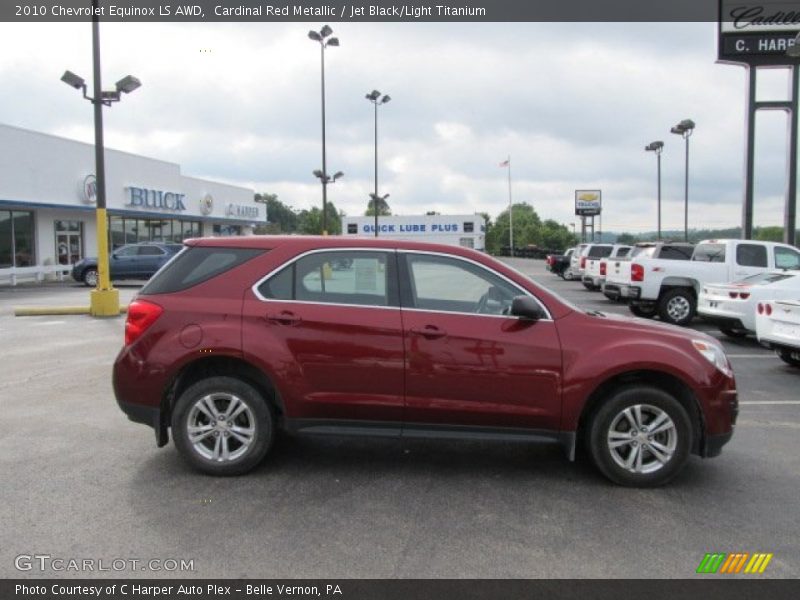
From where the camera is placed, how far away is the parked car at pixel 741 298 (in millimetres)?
10906

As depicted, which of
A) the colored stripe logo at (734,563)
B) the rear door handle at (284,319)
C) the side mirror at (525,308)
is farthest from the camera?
the rear door handle at (284,319)

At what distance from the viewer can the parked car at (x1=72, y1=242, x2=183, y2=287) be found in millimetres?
25641

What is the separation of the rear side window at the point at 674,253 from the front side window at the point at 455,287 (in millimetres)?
11924

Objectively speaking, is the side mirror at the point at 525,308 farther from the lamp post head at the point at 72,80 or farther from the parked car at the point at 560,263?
the parked car at the point at 560,263

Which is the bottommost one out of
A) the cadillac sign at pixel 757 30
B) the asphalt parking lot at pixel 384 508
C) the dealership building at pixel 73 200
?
the asphalt parking lot at pixel 384 508

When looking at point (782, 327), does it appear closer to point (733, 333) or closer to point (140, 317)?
point (733, 333)

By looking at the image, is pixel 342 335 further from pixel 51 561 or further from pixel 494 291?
pixel 51 561

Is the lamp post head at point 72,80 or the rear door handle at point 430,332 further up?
the lamp post head at point 72,80

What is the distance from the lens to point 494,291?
4871 millimetres

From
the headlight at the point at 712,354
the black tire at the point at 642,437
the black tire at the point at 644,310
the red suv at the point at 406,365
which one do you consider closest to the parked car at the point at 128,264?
the black tire at the point at 644,310

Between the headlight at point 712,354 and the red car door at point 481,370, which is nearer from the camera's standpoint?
the red car door at point 481,370


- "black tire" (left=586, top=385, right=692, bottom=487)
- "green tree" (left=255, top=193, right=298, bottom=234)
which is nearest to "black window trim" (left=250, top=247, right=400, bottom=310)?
"black tire" (left=586, top=385, right=692, bottom=487)

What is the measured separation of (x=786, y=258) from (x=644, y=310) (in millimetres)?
3111
